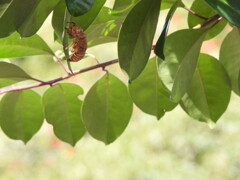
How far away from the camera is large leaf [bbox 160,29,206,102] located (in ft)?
2.01

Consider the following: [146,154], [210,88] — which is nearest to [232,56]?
[210,88]

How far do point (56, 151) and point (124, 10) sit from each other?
4.12 meters

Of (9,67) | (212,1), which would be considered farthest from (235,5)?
(9,67)

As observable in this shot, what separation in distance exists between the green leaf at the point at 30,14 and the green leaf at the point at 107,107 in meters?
0.21

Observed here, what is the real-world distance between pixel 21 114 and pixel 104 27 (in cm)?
21

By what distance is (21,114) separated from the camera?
0.83 m

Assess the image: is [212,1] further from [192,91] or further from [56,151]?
[56,151]

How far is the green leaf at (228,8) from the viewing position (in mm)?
457

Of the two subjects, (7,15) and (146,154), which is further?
(146,154)

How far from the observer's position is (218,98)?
743 millimetres

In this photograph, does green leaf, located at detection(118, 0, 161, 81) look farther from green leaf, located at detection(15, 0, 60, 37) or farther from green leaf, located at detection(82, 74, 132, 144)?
green leaf, located at detection(82, 74, 132, 144)

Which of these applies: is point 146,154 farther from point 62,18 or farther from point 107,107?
point 62,18

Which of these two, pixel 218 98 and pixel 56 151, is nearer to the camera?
pixel 218 98

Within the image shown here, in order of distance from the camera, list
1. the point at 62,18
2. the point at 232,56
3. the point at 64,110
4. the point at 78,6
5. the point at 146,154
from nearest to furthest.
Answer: the point at 78,6 < the point at 62,18 < the point at 232,56 < the point at 64,110 < the point at 146,154
